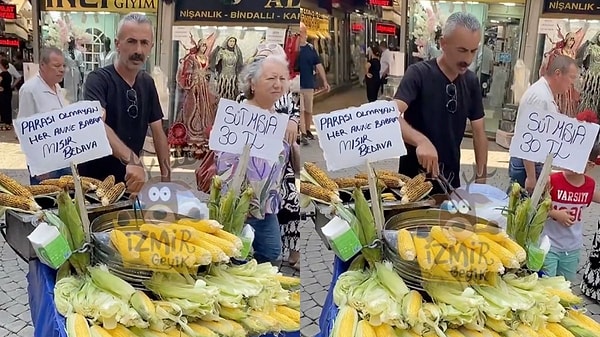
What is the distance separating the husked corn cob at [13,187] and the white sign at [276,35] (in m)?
0.95

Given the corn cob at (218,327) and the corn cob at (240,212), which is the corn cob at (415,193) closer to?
the corn cob at (240,212)

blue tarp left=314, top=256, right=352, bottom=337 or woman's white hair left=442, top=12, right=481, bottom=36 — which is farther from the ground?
woman's white hair left=442, top=12, right=481, bottom=36

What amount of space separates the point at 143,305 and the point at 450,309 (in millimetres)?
832

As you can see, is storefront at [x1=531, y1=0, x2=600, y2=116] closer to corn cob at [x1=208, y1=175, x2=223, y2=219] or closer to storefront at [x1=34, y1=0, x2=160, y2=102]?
corn cob at [x1=208, y1=175, x2=223, y2=219]

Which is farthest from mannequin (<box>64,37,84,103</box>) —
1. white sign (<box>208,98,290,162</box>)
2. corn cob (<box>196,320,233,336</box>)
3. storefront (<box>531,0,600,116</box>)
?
storefront (<box>531,0,600,116</box>)

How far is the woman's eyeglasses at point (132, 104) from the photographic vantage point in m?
2.09

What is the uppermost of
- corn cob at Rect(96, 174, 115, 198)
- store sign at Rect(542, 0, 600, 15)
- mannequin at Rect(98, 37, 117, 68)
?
store sign at Rect(542, 0, 600, 15)

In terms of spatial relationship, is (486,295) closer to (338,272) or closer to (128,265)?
(338,272)

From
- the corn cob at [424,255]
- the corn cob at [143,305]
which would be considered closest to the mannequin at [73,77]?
the corn cob at [143,305]

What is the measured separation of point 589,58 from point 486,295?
994mm

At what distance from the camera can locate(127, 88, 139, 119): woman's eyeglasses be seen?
6.86 ft

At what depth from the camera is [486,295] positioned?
69.6 inches

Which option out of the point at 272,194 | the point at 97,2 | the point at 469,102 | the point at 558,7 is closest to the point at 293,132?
the point at 272,194

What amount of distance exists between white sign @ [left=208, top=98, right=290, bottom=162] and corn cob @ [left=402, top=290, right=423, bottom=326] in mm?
645
